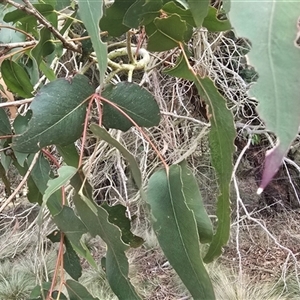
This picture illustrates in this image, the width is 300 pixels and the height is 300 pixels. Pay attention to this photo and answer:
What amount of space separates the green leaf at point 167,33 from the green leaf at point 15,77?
24cm

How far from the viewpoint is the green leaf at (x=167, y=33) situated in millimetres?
361

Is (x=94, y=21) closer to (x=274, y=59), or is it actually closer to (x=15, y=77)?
(x=274, y=59)

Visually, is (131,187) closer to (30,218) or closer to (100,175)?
(100,175)

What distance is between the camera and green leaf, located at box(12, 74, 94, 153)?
381 millimetres

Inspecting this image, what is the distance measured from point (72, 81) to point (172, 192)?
0.42 feet

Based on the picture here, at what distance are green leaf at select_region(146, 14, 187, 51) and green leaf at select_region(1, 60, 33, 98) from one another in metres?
0.24

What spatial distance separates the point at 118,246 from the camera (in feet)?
1.16

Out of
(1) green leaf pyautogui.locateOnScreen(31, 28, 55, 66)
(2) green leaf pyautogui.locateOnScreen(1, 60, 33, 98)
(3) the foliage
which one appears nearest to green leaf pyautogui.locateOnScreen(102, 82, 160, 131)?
(3) the foliage

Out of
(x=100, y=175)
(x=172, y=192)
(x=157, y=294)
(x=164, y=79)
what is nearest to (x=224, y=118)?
(x=172, y=192)

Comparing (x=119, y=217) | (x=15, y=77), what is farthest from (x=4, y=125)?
(x=119, y=217)

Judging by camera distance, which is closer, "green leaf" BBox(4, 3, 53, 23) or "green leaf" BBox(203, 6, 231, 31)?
"green leaf" BBox(203, 6, 231, 31)

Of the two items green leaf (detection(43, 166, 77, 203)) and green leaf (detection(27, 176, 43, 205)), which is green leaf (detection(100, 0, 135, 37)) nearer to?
green leaf (detection(43, 166, 77, 203))

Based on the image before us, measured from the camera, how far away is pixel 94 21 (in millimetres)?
269

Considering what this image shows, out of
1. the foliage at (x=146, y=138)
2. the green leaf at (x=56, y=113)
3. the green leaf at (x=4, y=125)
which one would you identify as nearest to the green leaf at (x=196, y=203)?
the foliage at (x=146, y=138)
